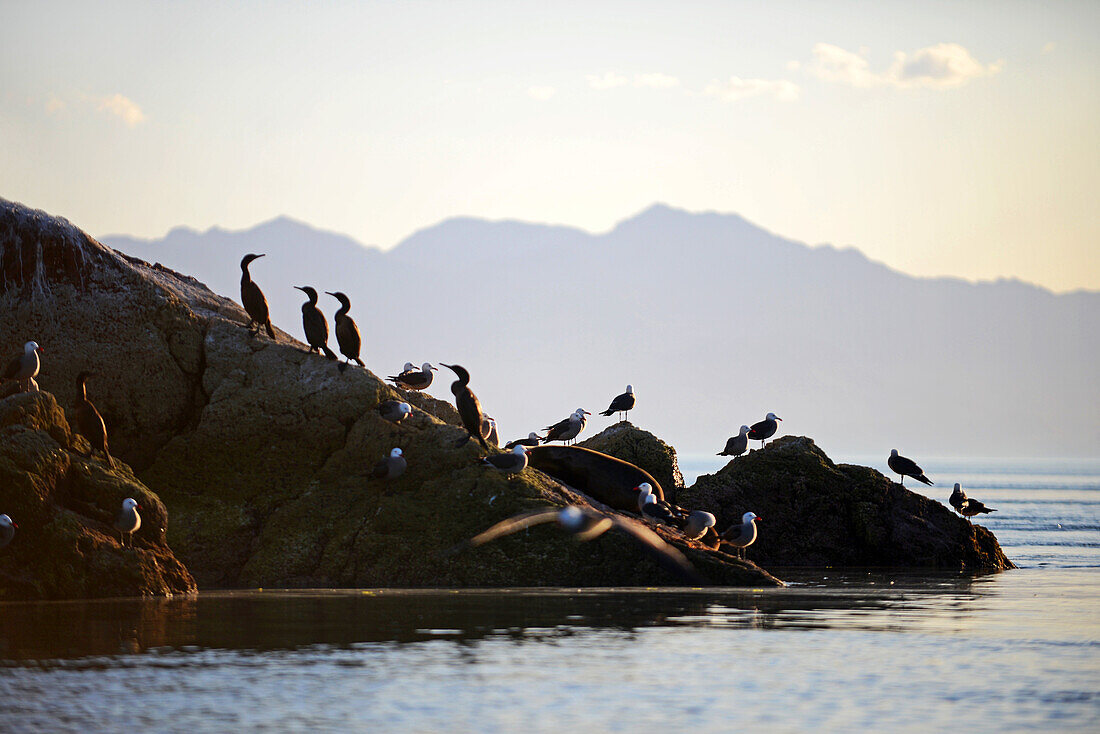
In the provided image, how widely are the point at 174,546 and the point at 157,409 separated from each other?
8.95 ft

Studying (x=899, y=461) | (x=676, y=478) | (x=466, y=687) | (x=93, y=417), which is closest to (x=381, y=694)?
(x=466, y=687)

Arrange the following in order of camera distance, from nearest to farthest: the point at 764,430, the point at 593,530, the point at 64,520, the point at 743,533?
the point at 64,520 → the point at 593,530 → the point at 743,533 → the point at 764,430

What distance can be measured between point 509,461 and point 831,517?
36.3 ft

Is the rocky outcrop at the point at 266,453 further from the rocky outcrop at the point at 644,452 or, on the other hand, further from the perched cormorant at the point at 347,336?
the rocky outcrop at the point at 644,452

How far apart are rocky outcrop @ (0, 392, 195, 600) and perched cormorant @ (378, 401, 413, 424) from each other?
14.7 feet

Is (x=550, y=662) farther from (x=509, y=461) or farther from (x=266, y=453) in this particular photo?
(x=266, y=453)

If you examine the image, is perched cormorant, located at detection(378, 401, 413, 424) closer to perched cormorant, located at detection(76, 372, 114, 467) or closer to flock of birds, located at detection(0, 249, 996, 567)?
flock of birds, located at detection(0, 249, 996, 567)

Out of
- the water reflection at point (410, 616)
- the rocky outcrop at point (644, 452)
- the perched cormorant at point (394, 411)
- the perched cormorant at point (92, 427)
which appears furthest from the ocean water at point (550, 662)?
the rocky outcrop at point (644, 452)

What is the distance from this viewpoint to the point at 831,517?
Answer: 102 ft

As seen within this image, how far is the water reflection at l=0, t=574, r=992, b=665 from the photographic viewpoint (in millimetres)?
15328

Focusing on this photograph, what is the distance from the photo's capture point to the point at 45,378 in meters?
23.2

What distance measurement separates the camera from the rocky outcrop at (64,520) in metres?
19.2

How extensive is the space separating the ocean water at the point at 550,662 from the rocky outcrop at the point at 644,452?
1063cm

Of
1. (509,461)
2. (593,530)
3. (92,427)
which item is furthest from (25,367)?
Result: (593,530)
